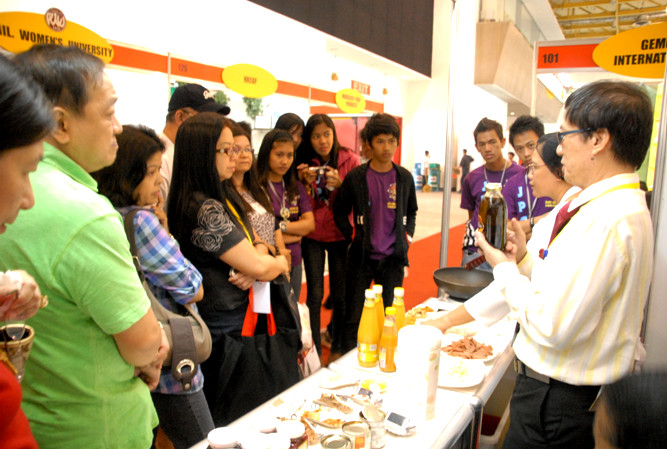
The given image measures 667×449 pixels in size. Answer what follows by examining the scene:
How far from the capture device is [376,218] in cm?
325

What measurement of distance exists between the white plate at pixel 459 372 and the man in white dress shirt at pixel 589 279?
20 centimetres

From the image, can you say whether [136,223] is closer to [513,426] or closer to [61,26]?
[513,426]

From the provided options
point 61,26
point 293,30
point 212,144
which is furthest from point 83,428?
point 293,30

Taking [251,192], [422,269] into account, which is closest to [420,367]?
[251,192]

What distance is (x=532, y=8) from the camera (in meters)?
16.0

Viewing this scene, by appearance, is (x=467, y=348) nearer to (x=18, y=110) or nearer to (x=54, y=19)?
(x=18, y=110)

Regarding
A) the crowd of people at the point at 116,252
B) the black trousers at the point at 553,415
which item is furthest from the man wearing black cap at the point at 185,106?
the black trousers at the point at 553,415

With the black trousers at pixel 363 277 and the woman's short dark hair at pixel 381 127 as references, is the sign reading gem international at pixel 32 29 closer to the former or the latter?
the woman's short dark hair at pixel 381 127

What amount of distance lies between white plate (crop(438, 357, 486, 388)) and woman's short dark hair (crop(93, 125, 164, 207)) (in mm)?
1177

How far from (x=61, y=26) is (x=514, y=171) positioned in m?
3.22

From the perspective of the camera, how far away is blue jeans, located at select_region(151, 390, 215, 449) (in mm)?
1543

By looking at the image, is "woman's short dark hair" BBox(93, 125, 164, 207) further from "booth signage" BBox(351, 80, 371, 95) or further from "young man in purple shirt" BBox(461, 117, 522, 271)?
"booth signage" BBox(351, 80, 371, 95)

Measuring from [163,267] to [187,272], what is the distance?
0.08 metres

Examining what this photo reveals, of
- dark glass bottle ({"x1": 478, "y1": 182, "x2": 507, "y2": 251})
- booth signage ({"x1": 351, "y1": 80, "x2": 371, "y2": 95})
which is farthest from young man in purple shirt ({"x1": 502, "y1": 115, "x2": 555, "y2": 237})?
booth signage ({"x1": 351, "y1": 80, "x2": 371, "y2": 95})
